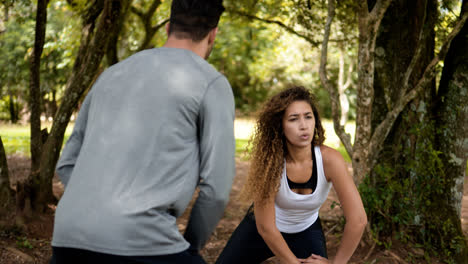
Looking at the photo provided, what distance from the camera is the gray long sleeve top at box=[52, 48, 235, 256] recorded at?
5.14 ft

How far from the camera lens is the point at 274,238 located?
3.01 meters

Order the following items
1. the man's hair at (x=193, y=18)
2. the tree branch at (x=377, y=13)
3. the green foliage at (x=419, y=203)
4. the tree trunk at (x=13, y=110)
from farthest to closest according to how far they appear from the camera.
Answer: the tree trunk at (x=13, y=110) → the green foliage at (x=419, y=203) → the tree branch at (x=377, y=13) → the man's hair at (x=193, y=18)

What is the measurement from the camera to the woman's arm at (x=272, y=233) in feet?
9.84

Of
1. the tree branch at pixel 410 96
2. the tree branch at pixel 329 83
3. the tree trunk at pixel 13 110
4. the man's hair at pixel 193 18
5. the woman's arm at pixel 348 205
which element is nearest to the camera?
the man's hair at pixel 193 18

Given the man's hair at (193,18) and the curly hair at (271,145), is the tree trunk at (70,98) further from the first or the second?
the man's hair at (193,18)

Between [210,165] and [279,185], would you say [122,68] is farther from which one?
[279,185]

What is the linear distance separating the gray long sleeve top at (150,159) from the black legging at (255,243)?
1.64 metres

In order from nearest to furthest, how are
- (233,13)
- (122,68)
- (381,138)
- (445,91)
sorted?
(122,68) < (381,138) < (445,91) < (233,13)

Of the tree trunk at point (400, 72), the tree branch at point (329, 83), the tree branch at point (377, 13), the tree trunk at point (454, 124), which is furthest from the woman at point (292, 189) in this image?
the tree trunk at point (454, 124)

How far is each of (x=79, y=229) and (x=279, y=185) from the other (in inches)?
67.8

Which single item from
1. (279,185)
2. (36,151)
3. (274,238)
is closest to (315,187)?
(279,185)

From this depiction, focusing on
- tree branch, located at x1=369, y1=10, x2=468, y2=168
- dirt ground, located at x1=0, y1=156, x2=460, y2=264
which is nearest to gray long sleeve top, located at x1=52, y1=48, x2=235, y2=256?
tree branch, located at x1=369, y1=10, x2=468, y2=168

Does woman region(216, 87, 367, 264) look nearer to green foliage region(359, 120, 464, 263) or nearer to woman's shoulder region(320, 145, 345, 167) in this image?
woman's shoulder region(320, 145, 345, 167)

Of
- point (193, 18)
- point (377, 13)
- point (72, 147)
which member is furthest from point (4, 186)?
point (377, 13)
